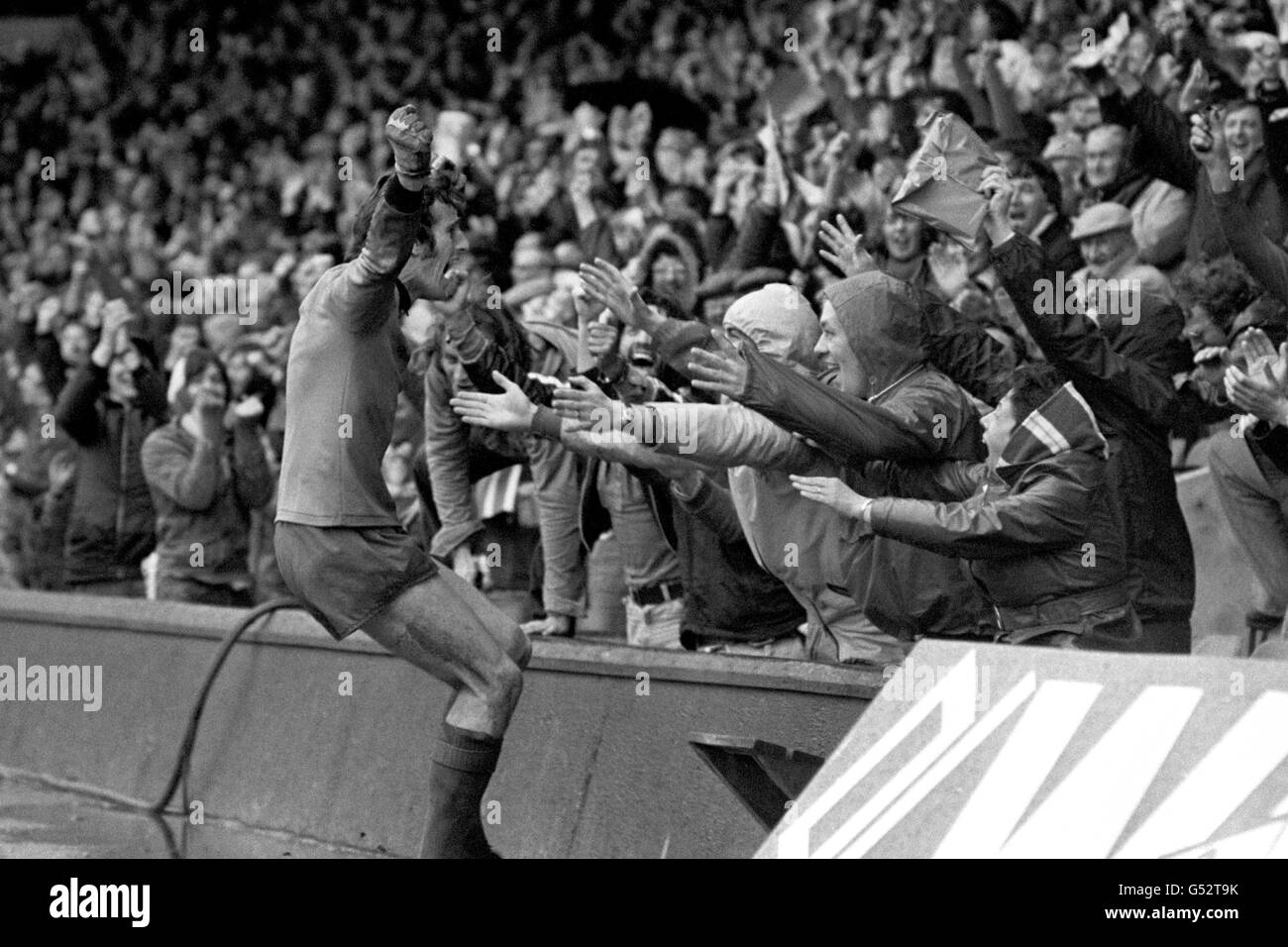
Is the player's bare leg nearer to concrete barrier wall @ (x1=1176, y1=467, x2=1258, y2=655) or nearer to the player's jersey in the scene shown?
the player's jersey

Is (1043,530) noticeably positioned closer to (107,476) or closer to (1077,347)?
(1077,347)

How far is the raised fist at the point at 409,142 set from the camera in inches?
239

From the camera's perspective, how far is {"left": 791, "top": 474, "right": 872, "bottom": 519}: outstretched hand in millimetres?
6145

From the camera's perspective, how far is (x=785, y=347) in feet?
23.1

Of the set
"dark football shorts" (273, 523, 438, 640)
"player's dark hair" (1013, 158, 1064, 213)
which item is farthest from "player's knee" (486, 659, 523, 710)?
"player's dark hair" (1013, 158, 1064, 213)

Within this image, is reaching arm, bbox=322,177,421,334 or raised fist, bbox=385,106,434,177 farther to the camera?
reaching arm, bbox=322,177,421,334

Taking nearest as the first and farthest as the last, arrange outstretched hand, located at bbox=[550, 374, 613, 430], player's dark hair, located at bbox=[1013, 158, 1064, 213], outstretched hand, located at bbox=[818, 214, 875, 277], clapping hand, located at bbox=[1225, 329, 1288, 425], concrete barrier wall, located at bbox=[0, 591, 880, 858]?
clapping hand, located at bbox=[1225, 329, 1288, 425] → outstretched hand, located at bbox=[550, 374, 613, 430] → concrete barrier wall, located at bbox=[0, 591, 880, 858] → outstretched hand, located at bbox=[818, 214, 875, 277] → player's dark hair, located at bbox=[1013, 158, 1064, 213]

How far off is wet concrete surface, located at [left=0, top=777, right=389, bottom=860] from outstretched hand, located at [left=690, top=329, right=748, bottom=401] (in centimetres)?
268

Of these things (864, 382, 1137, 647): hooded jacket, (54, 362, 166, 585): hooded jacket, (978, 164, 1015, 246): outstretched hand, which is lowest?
(54, 362, 166, 585): hooded jacket

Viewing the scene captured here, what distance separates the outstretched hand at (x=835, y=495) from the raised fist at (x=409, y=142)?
1382mm

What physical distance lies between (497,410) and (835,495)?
1.10 m

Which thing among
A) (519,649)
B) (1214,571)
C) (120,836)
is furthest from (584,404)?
(1214,571)
